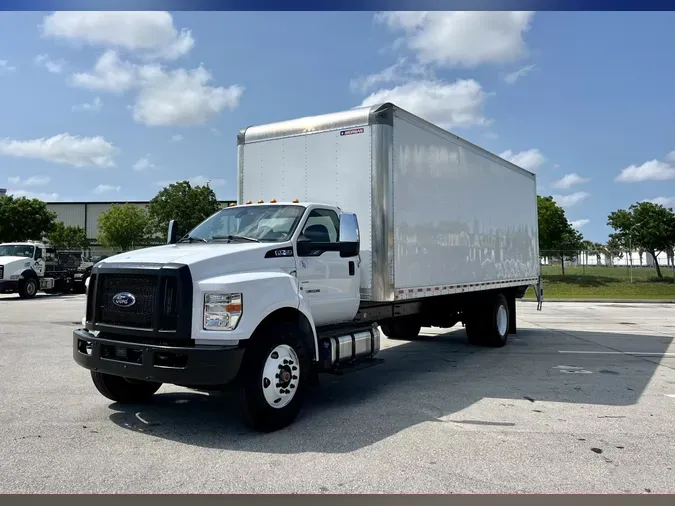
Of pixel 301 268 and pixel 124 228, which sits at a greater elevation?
pixel 124 228

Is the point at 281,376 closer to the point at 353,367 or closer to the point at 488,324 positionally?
the point at 353,367

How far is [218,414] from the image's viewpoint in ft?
20.6

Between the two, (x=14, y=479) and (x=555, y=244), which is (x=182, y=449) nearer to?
(x=14, y=479)

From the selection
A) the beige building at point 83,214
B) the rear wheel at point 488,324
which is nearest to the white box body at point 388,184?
the rear wheel at point 488,324

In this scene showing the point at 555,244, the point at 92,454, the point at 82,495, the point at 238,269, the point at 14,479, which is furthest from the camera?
the point at 555,244

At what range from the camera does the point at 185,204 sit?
128ft

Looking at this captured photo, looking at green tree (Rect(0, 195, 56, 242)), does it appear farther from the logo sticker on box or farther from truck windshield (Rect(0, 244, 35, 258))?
the logo sticker on box

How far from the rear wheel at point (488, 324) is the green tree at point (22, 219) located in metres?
42.0

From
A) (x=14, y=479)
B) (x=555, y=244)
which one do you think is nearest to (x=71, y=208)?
(x=555, y=244)

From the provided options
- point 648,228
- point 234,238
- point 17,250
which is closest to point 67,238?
point 17,250

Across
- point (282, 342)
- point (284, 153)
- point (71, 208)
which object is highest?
point (71, 208)

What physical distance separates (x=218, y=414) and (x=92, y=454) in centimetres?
161

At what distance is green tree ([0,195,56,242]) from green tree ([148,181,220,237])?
11721 mm

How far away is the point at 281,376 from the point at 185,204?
35161 millimetres
